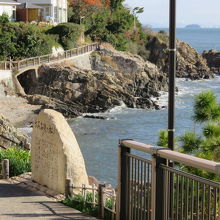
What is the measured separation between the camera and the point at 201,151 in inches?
509

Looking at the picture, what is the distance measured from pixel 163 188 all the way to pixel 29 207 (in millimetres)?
3996

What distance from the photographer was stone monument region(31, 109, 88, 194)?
1313 centimetres

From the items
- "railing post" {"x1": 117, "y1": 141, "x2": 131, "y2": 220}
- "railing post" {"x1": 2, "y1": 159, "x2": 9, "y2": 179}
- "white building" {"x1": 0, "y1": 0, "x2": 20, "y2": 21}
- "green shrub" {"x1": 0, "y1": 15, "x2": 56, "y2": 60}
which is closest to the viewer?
"railing post" {"x1": 117, "y1": 141, "x2": 131, "y2": 220}

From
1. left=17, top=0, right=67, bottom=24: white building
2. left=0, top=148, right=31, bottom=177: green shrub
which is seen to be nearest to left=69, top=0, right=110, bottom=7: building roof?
left=17, top=0, right=67, bottom=24: white building

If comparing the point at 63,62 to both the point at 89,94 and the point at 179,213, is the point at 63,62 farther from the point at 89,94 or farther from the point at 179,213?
the point at 179,213

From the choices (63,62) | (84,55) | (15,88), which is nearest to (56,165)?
(15,88)

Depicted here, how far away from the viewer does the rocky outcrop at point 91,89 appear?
55.3 m

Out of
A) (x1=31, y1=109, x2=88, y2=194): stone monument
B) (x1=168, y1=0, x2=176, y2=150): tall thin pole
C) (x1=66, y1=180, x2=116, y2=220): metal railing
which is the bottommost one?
(x1=66, y1=180, x2=116, y2=220): metal railing

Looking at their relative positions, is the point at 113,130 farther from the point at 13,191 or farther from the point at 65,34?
the point at 13,191

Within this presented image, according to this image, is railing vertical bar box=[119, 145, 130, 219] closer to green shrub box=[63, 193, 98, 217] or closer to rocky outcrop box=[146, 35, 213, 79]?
green shrub box=[63, 193, 98, 217]

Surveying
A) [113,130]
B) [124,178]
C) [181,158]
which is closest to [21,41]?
[113,130]

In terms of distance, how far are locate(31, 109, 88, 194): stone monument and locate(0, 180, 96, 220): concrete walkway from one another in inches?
19.9

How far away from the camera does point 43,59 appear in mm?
60125

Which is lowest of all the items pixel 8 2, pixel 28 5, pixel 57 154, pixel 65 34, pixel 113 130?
pixel 113 130
